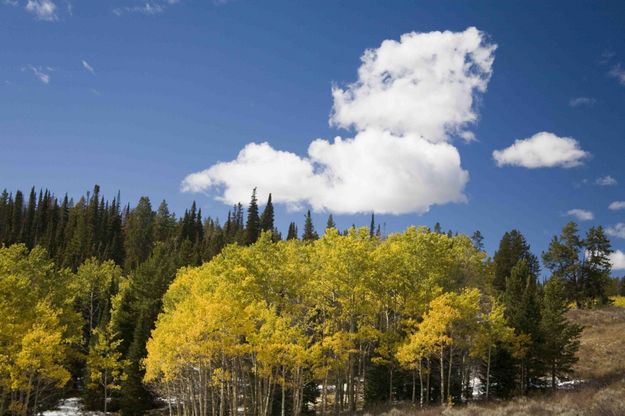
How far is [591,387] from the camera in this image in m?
37.3

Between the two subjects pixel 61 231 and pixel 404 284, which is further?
pixel 61 231

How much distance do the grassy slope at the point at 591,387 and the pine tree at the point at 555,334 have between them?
2710 millimetres

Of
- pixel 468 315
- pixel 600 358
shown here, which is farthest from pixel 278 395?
pixel 600 358

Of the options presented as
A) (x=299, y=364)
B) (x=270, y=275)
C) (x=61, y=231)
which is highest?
(x=61, y=231)

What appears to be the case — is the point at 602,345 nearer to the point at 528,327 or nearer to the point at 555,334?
the point at 555,334

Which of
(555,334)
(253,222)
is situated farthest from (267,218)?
(555,334)

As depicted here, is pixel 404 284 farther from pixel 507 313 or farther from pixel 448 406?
pixel 507 313

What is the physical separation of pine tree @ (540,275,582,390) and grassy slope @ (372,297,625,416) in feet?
8.89

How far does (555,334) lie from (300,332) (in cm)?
2553

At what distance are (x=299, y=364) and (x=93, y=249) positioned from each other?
3717 inches

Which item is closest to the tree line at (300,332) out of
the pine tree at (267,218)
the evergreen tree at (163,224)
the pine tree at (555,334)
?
the pine tree at (555,334)

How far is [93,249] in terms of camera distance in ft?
362

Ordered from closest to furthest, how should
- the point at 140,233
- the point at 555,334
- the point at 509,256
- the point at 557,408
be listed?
the point at 557,408 < the point at 555,334 < the point at 509,256 < the point at 140,233

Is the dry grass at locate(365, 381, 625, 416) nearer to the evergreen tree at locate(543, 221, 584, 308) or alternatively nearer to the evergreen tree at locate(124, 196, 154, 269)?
the evergreen tree at locate(543, 221, 584, 308)
